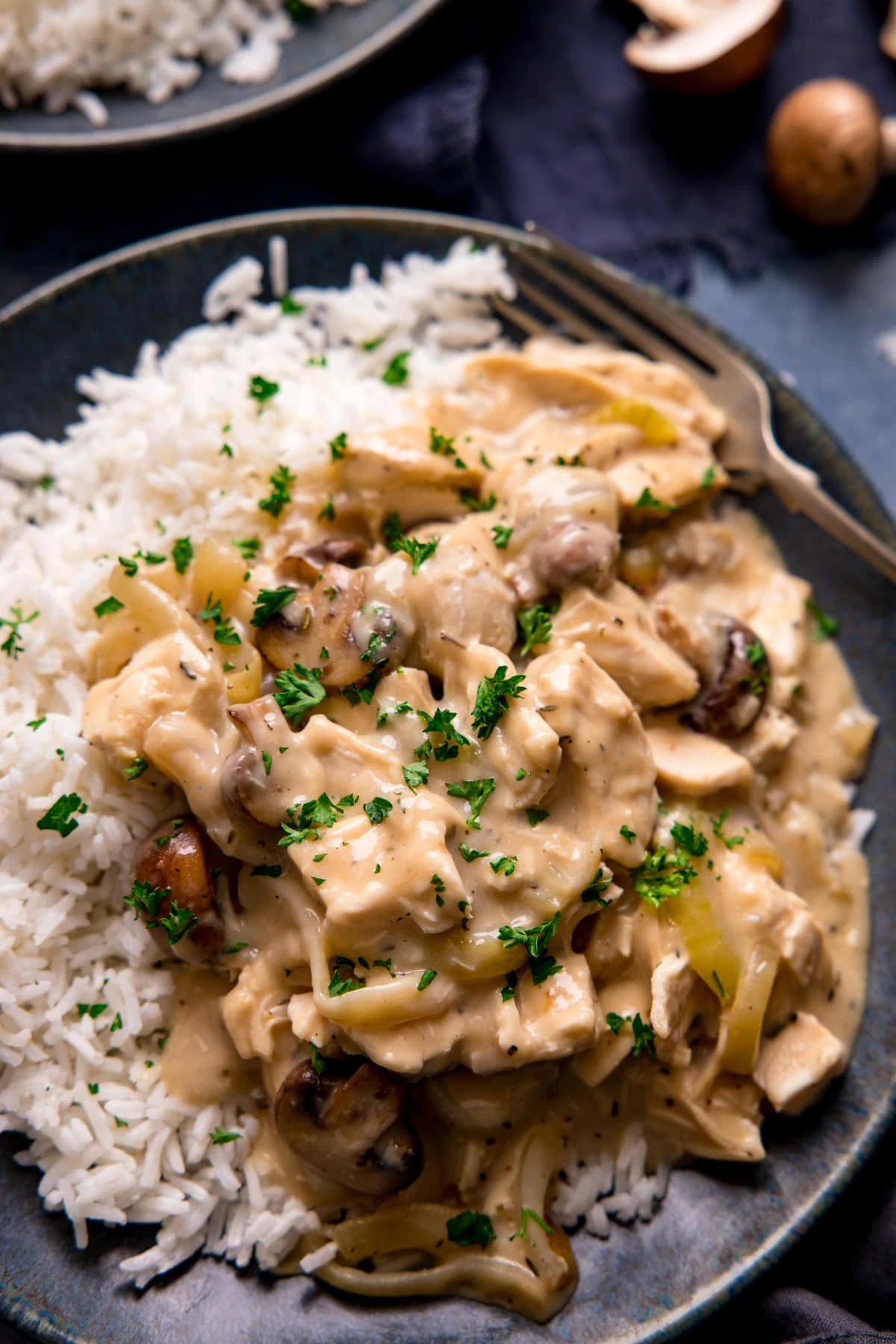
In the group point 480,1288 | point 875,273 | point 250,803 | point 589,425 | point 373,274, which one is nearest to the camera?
point 250,803

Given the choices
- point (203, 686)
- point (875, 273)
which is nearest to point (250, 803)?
point (203, 686)

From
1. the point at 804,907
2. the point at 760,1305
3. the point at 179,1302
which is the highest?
the point at 804,907

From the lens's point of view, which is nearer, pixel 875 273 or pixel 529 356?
pixel 529 356

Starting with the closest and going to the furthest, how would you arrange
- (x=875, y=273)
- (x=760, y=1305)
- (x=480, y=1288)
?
(x=480, y=1288), (x=760, y=1305), (x=875, y=273)

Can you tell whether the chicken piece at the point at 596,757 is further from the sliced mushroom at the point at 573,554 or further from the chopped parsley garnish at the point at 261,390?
the chopped parsley garnish at the point at 261,390

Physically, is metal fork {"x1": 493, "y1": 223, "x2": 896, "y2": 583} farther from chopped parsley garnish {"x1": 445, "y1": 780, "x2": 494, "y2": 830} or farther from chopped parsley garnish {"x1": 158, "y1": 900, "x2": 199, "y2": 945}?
chopped parsley garnish {"x1": 158, "y1": 900, "x2": 199, "y2": 945}

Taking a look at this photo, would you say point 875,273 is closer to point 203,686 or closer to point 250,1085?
point 203,686

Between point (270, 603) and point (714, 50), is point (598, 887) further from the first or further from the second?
point (714, 50)
